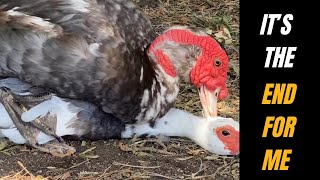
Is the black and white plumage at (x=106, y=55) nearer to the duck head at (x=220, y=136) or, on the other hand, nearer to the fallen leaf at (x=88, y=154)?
the duck head at (x=220, y=136)

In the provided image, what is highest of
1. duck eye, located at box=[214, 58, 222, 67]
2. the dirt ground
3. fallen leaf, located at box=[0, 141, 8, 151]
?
duck eye, located at box=[214, 58, 222, 67]

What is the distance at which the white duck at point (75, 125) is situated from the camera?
438 cm

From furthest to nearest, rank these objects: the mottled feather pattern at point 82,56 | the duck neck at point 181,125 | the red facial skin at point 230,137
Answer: the duck neck at point 181,125, the red facial skin at point 230,137, the mottled feather pattern at point 82,56

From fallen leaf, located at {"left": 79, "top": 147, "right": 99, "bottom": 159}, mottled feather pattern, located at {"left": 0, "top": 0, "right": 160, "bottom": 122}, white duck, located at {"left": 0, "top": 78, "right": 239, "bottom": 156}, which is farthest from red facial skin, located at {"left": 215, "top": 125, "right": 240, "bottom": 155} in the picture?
fallen leaf, located at {"left": 79, "top": 147, "right": 99, "bottom": 159}

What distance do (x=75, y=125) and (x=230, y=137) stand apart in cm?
78

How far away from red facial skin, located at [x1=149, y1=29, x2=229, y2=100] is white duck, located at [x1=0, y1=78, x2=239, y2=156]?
0.19m

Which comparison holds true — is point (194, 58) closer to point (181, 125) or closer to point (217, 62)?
point (217, 62)

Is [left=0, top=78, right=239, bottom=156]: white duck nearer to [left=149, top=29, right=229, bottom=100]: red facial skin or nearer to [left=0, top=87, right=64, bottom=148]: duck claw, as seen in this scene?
[left=0, top=87, right=64, bottom=148]: duck claw

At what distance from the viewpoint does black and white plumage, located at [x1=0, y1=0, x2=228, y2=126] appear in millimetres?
4148

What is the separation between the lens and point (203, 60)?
443 centimetres

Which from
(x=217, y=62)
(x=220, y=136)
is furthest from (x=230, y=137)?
(x=217, y=62)

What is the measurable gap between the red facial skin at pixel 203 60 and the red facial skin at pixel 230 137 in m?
0.19

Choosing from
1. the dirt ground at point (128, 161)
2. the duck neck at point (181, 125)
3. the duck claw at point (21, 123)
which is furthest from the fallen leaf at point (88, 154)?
the duck neck at point (181, 125)

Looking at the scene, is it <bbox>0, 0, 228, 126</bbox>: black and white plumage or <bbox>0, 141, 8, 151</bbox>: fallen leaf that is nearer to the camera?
<bbox>0, 0, 228, 126</bbox>: black and white plumage
